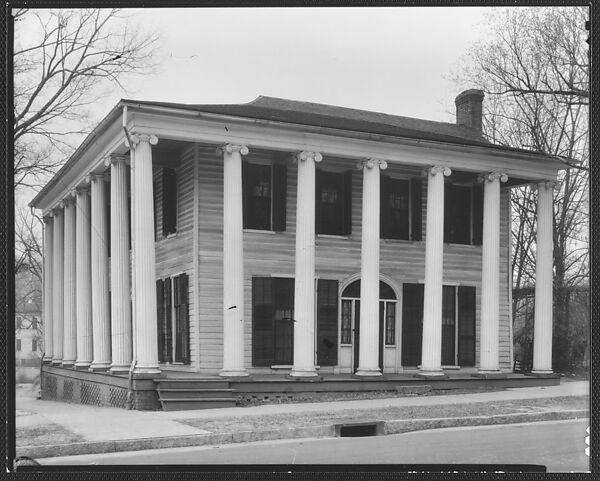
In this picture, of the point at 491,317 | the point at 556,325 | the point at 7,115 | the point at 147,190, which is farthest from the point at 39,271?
the point at 7,115

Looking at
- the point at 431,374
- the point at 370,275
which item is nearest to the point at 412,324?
the point at 431,374

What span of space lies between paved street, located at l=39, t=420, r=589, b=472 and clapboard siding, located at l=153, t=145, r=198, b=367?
700 centimetres

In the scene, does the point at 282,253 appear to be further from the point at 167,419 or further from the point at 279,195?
the point at 167,419

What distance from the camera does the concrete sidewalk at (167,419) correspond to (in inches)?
445

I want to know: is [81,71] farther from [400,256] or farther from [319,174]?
[400,256]

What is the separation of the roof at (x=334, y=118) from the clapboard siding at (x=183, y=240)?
192cm

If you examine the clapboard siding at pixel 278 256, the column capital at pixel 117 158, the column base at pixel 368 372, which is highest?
the column capital at pixel 117 158

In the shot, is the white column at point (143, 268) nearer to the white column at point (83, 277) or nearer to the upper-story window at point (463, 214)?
the white column at point (83, 277)

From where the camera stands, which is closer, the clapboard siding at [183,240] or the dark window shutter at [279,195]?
the clapboard siding at [183,240]

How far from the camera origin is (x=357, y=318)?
20.3 metres

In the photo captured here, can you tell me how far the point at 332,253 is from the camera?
20047 millimetres

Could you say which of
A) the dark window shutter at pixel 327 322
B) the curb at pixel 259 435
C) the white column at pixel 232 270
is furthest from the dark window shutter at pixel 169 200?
the curb at pixel 259 435

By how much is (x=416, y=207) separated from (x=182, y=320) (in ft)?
22.9

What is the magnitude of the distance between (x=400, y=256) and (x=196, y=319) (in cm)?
594
